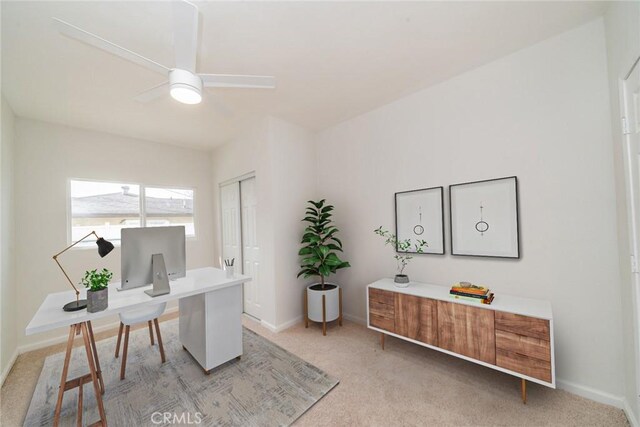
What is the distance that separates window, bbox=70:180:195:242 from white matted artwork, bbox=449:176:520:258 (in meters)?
4.16

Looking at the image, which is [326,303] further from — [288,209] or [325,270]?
[288,209]

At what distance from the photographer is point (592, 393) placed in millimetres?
1769

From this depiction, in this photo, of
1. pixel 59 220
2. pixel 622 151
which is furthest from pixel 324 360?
pixel 59 220

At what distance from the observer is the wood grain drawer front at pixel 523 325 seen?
1.64m

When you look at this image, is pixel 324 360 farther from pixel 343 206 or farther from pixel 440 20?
pixel 440 20

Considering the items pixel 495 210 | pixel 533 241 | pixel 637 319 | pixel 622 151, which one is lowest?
pixel 637 319

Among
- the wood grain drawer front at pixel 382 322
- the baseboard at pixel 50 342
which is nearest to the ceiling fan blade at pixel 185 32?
the wood grain drawer front at pixel 382 322

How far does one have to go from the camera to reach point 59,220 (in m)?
3.07

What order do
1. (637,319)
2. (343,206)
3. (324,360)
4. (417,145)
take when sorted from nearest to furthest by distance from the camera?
1. (637,319)
2. (324,360)
3. (417,145)
4. (343,206)

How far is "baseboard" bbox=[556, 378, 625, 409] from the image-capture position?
169 centimetres

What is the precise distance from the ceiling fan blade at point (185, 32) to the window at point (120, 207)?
3007mm

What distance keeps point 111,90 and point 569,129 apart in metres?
4.15

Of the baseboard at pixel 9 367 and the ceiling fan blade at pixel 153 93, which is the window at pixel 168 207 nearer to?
the baseboard at pixel 9 367

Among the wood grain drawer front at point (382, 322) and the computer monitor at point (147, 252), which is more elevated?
the computer monitor at point (147, 252)
